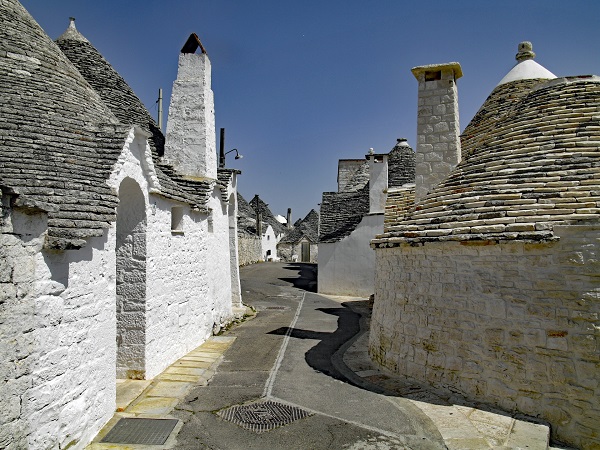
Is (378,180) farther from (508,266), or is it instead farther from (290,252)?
(290,252)

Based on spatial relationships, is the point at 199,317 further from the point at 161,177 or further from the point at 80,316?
the point at 80,316

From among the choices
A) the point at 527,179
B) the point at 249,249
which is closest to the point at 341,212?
the point at 527,179

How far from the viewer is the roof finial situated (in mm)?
11406

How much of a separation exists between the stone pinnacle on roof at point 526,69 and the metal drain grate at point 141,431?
1067cm

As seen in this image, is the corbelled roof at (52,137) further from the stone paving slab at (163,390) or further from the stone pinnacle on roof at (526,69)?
the stone pinnacle on roof at (526,69)

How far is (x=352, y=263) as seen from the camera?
18.3 m

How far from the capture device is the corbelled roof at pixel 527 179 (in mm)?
5777

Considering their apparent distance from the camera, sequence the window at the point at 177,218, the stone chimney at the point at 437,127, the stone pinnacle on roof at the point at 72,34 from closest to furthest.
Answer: the stone chimney at the point at 437,127 < the window at the point at 177,218 < the stone pinnacle on roof at the point at 72,34

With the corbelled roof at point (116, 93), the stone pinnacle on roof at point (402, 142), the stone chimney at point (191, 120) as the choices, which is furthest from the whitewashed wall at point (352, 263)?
the corbelled roof at point (116, 93)

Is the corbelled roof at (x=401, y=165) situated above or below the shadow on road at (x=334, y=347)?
above

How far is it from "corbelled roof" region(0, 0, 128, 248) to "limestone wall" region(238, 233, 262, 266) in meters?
22.2

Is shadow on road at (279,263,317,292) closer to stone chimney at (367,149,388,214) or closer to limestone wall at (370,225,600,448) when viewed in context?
stone chimney at (367,149,388,214)

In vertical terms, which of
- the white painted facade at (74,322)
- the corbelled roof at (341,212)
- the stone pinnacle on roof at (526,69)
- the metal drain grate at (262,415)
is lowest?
the metal drain grate at (262,415)

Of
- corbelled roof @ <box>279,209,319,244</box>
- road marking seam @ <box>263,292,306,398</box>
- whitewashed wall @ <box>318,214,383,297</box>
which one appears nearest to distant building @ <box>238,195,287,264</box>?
corbelled roof @ <box>279,209,319,244</box>
